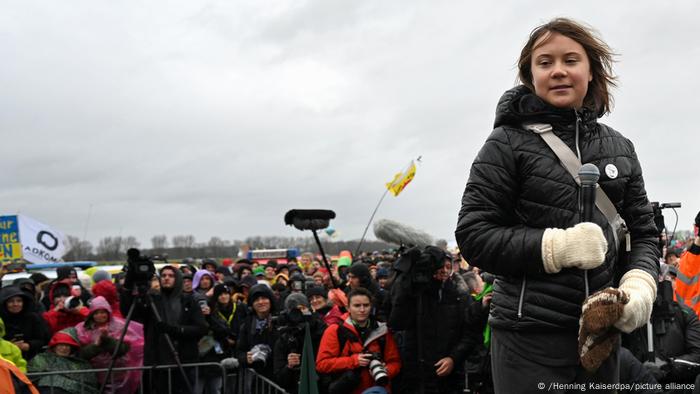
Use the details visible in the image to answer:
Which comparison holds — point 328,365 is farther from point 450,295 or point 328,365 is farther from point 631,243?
point 631,243

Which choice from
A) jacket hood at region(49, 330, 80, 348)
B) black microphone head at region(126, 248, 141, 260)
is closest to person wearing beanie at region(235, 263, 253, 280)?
jacket hood at region(49, 330, 80, 348)

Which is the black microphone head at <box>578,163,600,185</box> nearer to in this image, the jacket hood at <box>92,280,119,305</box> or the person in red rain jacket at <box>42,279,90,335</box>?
the person in red rain jacket at <box>42,279,90,335</box>

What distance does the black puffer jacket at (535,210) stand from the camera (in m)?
2.12

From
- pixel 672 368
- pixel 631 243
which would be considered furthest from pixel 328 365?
pixel 631 243

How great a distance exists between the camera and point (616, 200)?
2264 millimetres

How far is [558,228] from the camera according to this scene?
215cm

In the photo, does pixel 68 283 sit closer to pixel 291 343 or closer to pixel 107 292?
pixel 107 292

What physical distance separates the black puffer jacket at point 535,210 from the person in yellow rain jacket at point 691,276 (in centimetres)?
312

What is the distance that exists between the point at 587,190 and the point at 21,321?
22.9 feet

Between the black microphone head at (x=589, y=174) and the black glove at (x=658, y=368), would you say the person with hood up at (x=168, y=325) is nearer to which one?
the black glove at (x=658, y=368)

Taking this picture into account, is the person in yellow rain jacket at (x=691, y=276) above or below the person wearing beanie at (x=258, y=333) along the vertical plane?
above

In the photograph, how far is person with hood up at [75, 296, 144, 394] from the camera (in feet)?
23.4

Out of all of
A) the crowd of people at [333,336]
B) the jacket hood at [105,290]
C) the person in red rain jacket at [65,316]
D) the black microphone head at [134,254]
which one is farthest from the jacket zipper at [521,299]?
the jacket hood at [105,290]

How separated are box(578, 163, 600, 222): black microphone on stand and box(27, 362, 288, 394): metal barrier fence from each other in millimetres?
4377
